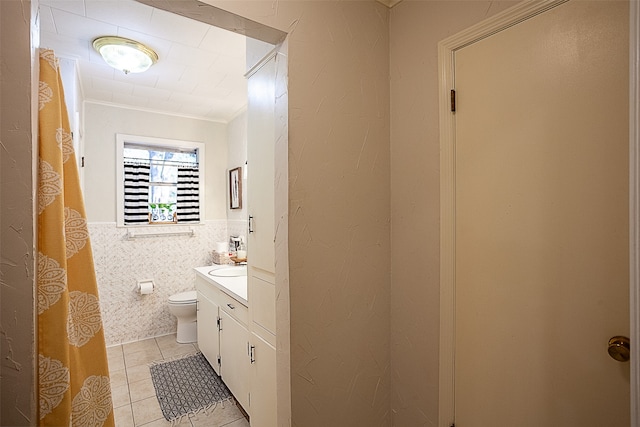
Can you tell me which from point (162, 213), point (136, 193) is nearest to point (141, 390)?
point (162, 213)

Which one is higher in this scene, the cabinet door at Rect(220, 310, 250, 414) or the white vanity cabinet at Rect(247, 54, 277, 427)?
the white vanity cabinet at Rect(247, 54, 277, 427)

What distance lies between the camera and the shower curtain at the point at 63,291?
843 mm

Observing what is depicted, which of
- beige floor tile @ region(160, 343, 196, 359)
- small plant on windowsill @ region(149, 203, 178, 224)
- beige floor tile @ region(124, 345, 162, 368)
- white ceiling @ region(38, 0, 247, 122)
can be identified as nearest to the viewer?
white ceiling @ region(38, 0, 247, 122)

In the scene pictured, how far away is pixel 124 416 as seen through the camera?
2.27m

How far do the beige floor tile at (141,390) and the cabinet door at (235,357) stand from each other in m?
0.61

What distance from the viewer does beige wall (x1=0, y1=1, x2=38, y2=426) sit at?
0.73 meters

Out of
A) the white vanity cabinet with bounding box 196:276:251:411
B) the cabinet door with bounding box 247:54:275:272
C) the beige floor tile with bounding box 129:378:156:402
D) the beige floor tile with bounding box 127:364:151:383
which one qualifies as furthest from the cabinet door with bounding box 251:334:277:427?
the beige floor tile with bounding box 127:364:151:383

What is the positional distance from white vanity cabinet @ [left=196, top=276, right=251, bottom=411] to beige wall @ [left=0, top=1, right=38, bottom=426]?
1.28 meters

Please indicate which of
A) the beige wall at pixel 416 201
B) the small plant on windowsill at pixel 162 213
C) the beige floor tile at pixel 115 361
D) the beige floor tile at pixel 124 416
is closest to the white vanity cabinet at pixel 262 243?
the beige wall at pixel 416 201

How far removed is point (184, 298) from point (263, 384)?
78.9 inches

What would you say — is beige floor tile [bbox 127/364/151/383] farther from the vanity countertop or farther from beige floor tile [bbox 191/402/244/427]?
the vanity countertop

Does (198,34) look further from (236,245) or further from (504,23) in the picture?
(236,245)

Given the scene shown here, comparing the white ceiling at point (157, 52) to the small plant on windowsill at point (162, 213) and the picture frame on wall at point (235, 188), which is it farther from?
the small plant on windowsill at point (162, 213)

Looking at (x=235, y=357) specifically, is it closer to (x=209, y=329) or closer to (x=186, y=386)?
(x=209, y=329)
